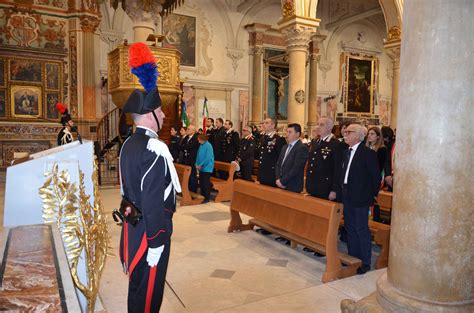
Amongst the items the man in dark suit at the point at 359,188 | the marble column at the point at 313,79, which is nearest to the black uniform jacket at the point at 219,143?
the man in dark suit at the point at 359,188

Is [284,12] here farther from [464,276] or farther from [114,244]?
[464,276]

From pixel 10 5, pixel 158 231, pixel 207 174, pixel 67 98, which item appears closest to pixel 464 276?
pixel 158 231

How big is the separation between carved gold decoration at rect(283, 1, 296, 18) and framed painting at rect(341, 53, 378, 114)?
860cm

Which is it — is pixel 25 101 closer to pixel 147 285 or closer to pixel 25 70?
pixel 25 70

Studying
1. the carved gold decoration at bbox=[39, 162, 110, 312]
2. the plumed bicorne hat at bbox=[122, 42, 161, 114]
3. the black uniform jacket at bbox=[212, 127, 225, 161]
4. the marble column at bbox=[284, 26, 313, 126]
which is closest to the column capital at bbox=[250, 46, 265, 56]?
the marble column at bbox=[284, 26, 313, 126]

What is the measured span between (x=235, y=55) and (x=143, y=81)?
13.4m

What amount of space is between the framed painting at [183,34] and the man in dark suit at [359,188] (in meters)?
11.0

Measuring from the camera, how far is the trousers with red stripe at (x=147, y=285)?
2381mm

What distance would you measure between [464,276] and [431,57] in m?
1.21

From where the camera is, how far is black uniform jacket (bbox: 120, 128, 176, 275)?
229 cm

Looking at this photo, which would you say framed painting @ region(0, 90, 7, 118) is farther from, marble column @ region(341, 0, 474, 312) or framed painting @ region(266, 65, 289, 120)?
marble column @ region(341, 0, 474, 312)

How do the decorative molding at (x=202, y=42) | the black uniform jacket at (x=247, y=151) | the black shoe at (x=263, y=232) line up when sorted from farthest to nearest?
1. the decorative molding at (x=202, y=42)
2. the black uniform jacket at (x=247, y=151)
3. the black shoe at (x=263, y=232)

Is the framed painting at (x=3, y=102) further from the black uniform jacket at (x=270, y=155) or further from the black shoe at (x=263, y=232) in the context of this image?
the black shoe at (x=263, y=232)

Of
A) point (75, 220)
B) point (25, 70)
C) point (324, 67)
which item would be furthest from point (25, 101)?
point (324, 67)
